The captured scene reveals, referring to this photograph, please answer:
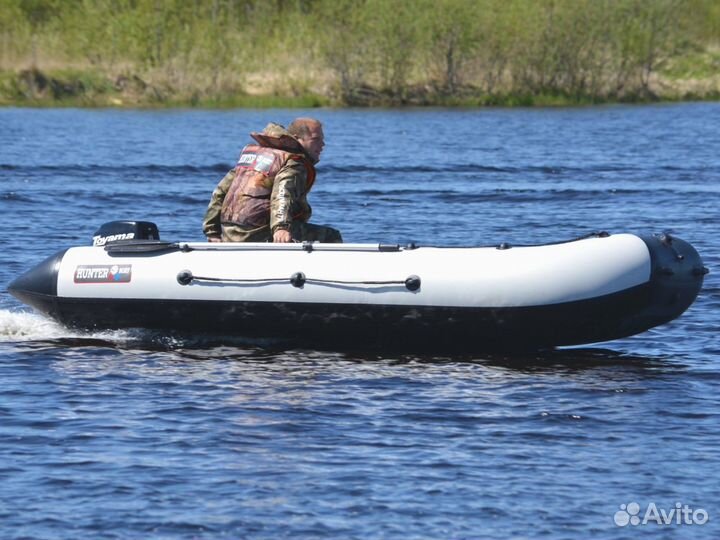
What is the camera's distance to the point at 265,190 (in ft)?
30.9

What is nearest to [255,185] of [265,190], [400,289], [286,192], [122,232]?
[265,190]

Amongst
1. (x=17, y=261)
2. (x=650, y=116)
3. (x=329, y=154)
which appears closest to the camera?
(x=17, y=261)

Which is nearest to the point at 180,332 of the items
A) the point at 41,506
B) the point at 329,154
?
the point at 41,506

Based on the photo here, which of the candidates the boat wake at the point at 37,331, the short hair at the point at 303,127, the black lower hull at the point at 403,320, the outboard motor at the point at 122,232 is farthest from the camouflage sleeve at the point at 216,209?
the boat wake at the point at 37,331

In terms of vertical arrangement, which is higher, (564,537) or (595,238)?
(595,238)

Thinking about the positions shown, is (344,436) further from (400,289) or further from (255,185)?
(255,185)

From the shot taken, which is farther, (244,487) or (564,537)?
(244,487)

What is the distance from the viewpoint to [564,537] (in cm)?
594

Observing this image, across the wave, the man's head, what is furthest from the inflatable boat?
the wave

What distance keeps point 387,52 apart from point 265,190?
1548 inches

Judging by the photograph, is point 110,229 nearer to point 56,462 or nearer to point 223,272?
point 223,272

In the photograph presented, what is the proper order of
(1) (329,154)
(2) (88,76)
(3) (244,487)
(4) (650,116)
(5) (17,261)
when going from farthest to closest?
(2) (88,76), (4) (650,116), (1) (329,154), (5) (17,261), (3) (244,487)

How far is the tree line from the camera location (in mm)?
48156

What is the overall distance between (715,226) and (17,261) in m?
8.26
